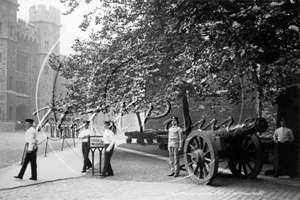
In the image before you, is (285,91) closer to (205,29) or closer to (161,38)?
(205,29)

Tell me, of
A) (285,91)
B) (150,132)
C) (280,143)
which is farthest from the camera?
(280,143)

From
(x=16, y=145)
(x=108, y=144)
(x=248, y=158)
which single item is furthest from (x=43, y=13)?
(x=248, y=158)

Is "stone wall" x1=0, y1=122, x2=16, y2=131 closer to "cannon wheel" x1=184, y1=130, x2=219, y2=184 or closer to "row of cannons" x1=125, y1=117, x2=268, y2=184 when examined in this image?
"row of cannons" x1=125, y1=117, x2=268, y2=184

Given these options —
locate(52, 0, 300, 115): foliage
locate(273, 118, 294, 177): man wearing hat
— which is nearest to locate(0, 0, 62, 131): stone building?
locate(52, 0, 300, 115): foliage

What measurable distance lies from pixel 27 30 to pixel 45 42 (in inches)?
17.1

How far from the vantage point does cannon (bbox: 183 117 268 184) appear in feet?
25.6

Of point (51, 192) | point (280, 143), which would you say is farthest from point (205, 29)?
point (51, 192)

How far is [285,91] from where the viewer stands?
300 inches

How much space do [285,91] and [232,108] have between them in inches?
86.4

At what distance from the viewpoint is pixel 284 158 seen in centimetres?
899

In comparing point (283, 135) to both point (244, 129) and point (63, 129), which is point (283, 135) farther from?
point (63, 129)

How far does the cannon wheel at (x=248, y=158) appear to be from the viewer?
833 centimetres

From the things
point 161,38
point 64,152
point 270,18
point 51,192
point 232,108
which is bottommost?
point 51,192

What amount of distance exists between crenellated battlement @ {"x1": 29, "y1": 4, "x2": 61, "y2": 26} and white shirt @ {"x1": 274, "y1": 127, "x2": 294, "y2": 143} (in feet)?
17.4
